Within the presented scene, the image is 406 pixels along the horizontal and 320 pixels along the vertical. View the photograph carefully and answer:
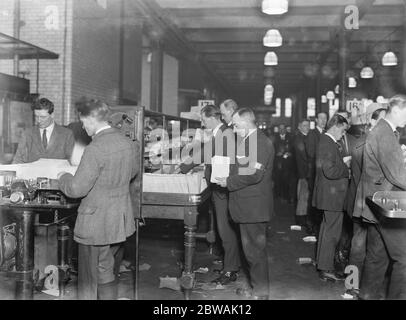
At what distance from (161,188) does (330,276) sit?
203 centimetres

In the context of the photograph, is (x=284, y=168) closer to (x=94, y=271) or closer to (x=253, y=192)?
(x=253, y=192)

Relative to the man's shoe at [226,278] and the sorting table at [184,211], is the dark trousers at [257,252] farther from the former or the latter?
the man's shoe at [226,278]

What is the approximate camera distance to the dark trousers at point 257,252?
4.25 m

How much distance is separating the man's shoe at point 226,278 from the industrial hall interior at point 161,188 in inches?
0.6

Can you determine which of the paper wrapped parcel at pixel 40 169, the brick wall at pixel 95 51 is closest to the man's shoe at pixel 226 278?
the paper wrapped parcel at pixel 40 169

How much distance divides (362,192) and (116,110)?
7.20 ft

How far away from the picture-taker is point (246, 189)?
4.25 meters

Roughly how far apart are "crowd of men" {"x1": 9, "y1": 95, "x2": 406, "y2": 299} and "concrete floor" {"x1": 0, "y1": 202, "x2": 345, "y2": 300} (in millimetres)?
222

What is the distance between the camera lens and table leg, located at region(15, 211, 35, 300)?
3835mm

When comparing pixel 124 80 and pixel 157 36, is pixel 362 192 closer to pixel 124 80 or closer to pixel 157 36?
pixel 124 80

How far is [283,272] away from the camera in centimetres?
553

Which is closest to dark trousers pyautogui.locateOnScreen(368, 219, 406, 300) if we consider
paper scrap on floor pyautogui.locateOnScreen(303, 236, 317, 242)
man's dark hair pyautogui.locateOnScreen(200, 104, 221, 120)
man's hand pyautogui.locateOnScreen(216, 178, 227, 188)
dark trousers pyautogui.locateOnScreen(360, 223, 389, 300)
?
dark trousers pyautogui.locateOnScreen(360, 223, 389, 300)

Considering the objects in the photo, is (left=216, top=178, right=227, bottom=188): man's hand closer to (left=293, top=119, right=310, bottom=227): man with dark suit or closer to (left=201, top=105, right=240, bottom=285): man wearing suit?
(left=201, top=105, right=240, bottom=285): man wearing suit

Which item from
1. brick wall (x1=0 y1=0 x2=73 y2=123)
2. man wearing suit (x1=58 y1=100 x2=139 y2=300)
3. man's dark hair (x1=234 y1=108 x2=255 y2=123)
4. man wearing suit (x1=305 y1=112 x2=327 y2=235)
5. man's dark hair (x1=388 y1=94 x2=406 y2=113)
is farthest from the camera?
brick wall (x1=0 y1=0 x2=73 y2=123)
